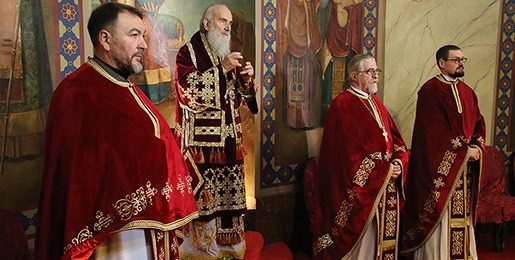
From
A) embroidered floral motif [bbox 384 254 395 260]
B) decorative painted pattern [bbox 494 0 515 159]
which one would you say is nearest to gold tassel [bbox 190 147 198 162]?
embroidered floral motif [bbox 384 254 395 260]

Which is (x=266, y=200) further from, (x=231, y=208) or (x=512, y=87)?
(x=512, y=87)

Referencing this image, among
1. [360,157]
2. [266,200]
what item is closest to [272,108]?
[266,200]

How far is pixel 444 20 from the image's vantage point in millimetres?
6176

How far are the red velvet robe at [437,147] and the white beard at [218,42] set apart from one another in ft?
7.34

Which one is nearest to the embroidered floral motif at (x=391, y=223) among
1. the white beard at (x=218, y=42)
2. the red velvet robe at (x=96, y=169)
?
the white beard at (x=218, y=42)

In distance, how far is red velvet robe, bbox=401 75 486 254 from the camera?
4.66 m

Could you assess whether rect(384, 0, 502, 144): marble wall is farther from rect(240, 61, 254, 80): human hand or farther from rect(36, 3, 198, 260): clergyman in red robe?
rect(36, 3, 198, 260): clergyman in red robe

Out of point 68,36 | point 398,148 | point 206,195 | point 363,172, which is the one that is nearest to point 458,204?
point 398,148

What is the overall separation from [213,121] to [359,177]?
53.1 inches

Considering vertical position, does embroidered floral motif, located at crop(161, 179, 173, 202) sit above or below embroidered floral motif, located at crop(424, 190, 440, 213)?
above

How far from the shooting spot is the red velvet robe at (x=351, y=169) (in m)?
4.11

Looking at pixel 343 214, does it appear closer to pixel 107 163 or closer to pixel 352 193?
pixel 352 193

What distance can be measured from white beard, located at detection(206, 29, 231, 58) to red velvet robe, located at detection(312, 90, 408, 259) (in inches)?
45.3

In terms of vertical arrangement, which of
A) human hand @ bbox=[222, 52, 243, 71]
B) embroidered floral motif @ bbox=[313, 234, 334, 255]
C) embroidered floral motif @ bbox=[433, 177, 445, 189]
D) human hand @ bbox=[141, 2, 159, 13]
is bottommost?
embroidered floral motif @ bbox=[313, 234, 334, 255]
